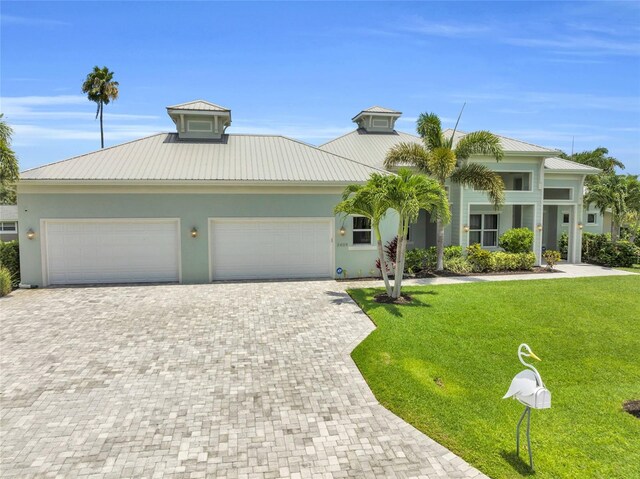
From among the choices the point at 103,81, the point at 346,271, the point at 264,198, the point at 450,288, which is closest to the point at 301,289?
the point at 346,271

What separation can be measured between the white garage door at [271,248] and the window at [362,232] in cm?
108

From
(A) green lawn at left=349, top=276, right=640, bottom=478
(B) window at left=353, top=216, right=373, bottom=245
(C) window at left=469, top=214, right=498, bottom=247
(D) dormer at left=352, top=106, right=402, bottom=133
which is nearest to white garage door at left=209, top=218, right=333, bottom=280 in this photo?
(B) window at left=353, top=216, right=373, bottom=245

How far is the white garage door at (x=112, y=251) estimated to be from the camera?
14945 mm

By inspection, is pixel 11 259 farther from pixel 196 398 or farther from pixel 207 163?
pixel 196 398

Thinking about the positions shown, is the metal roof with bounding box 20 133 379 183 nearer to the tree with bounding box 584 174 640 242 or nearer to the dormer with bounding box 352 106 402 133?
the dormer with bounding box 352 106 402 133

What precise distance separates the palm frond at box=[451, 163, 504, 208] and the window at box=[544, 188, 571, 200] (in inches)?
281

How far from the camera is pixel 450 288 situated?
14680mm

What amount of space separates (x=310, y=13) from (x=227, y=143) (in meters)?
7.37

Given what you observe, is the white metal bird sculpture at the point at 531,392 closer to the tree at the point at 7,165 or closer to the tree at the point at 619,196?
the tree at the point at 7,165

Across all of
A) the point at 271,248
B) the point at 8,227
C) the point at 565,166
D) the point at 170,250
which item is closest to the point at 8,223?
the point at 8,227

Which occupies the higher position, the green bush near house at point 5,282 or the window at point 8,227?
the window at point 8,227

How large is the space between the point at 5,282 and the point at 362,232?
41.8 ft

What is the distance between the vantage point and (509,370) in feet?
27.1

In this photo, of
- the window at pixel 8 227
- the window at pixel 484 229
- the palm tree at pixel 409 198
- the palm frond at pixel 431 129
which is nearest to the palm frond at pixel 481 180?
the palm frond at pixel 431 129
